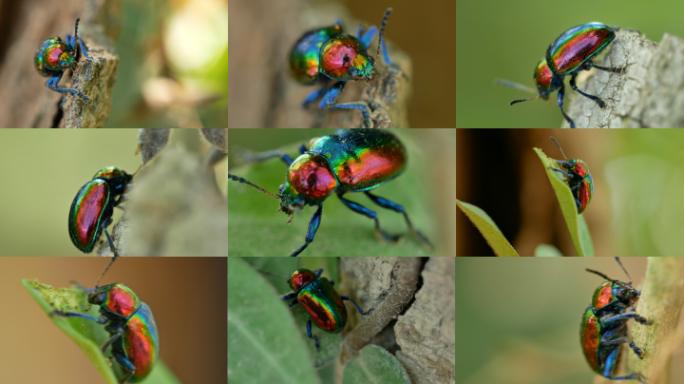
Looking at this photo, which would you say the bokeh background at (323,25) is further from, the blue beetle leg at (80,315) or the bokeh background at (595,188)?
the blue beetle leg at (80,315)

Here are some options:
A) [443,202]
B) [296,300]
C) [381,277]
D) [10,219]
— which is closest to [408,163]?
[443,202]

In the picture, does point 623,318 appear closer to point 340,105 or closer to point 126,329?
point 340,105

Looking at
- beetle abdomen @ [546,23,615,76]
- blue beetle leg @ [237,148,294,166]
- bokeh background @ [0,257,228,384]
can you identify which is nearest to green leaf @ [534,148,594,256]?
beetle abdomen @ [546,23,615,76]

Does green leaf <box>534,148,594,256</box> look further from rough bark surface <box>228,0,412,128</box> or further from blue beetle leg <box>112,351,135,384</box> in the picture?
blue beetle leg <box>112,351,135,384</box>

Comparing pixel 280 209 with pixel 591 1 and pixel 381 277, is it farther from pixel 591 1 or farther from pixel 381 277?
pixel 591 1

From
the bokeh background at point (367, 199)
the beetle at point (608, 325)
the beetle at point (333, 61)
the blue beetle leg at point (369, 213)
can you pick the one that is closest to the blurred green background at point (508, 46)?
the bokeh background at point (367, 199)

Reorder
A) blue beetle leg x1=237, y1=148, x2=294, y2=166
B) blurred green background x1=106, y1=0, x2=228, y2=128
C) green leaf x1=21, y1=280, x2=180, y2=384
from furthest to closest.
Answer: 1. blurred green background x1=106, y1=0, x2=228, y2=128
2. blue beetle leg x1=237, y1=148, x2=294, y2=166
3. green leaf x1=21, y1=280, x2=180, y2=384

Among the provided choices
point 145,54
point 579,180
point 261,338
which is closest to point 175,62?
point 145,54
